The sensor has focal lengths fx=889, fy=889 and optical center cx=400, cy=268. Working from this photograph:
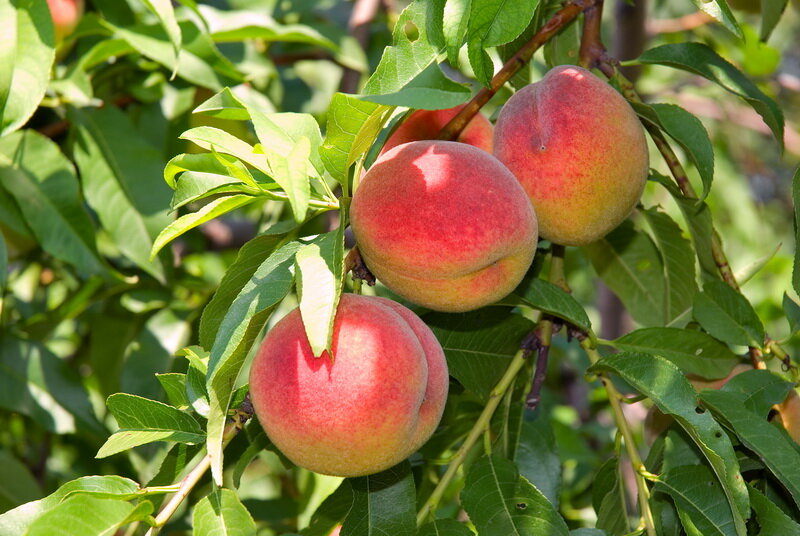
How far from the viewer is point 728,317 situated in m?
1.35

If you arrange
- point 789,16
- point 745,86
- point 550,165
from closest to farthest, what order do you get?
point 550,165 < point 745,86 < point 789,16

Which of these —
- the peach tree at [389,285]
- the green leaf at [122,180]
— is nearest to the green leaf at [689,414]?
the peach tree at [389,285]

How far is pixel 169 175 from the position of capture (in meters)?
1.08

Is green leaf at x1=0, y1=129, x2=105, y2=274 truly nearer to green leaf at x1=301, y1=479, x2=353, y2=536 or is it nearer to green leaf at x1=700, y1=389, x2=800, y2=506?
green leaf at x1=301, y1=479, x2=353, y2=536

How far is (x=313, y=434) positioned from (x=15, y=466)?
111cm

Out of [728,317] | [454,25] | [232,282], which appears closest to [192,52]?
[232,282]

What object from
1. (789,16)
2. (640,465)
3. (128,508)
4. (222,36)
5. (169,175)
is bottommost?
(789,16)

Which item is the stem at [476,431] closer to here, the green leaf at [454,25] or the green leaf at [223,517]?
the green leaf at [223,517]

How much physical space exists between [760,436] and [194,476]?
70 centimetres

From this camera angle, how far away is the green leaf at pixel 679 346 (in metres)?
1.33

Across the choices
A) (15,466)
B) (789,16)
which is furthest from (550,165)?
(789,16)

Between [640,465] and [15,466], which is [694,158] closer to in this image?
[640,465]

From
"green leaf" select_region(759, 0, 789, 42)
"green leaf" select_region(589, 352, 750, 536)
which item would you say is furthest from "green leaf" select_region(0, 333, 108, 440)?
"green leaf" select_region(759, 0, 789, 42)

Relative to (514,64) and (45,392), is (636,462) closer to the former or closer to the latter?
(514,64)
